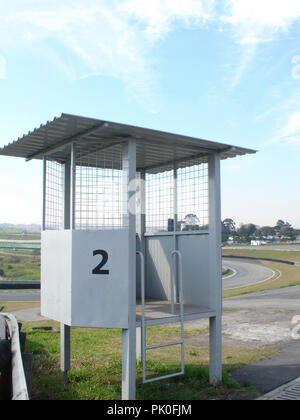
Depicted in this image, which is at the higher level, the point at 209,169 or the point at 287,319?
the point at 209,169

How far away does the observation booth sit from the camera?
6.54 meters

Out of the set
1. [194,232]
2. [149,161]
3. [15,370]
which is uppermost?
[149,161]

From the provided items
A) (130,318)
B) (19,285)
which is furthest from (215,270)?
(19,285)

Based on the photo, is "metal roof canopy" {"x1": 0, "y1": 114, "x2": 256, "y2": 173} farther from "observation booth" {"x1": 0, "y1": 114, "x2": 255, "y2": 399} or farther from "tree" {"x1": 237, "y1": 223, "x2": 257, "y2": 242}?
"tree" {"x1": 237, "y1": 223, "x2": 257, "y2": 242}

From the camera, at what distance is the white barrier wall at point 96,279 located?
652 centimetres

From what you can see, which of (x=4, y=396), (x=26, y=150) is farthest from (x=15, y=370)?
(x=26, y=150)

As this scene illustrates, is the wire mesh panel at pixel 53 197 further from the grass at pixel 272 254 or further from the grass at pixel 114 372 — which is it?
the grass at pixel 272 254

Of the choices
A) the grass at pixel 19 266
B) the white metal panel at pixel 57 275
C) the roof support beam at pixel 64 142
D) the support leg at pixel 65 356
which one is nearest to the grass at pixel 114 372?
the support leg at pixel 65 356

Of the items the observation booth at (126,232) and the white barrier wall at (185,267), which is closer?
the observation booth at (126,232)

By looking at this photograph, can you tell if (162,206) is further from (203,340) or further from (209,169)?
(203,340)

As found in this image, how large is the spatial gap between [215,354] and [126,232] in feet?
9.63

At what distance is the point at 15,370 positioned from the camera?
455 centimetres

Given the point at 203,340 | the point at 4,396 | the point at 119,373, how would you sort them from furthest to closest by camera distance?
the point at 203,340 → the point at 119,373 → the point at 4,396
